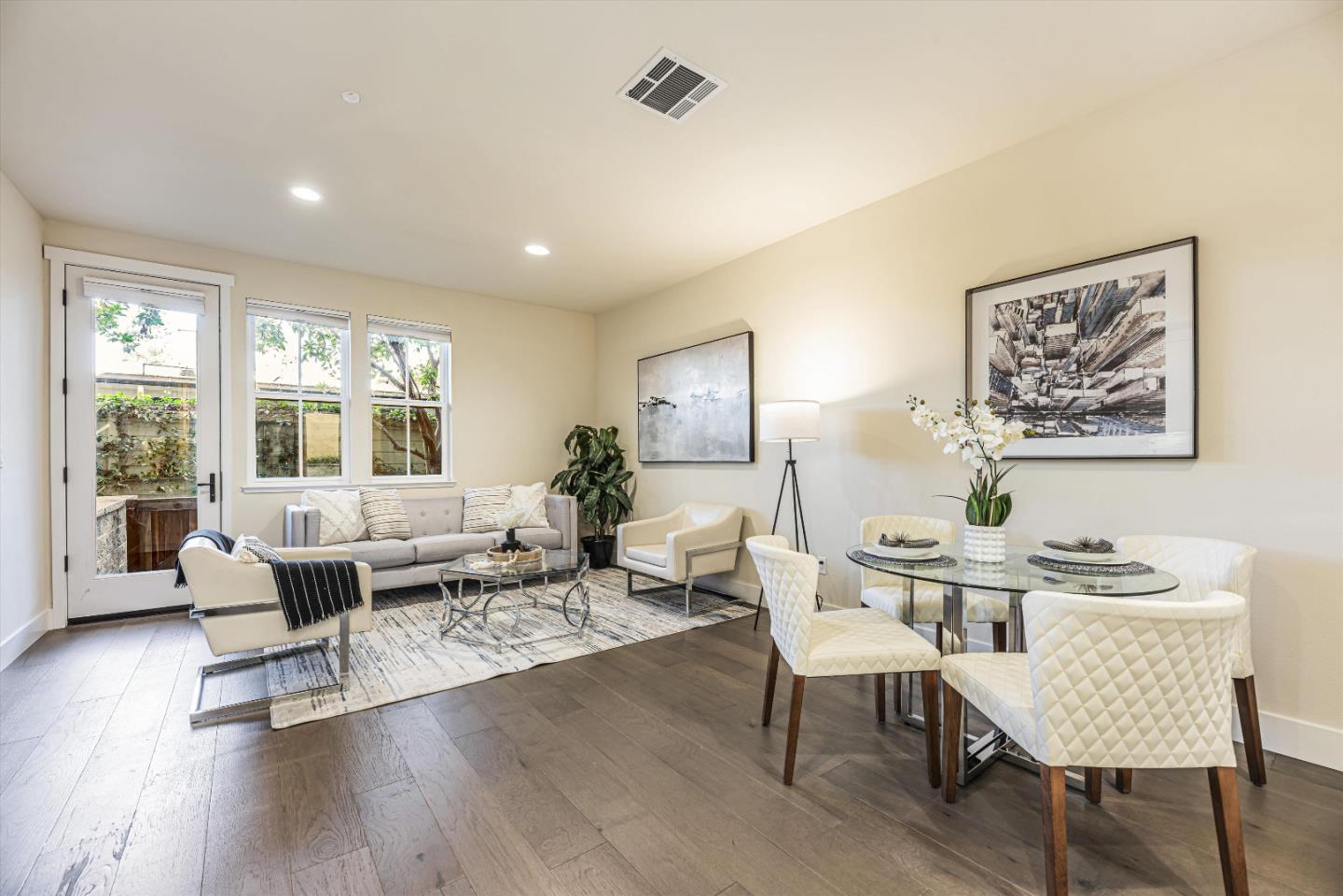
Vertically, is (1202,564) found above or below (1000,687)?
above

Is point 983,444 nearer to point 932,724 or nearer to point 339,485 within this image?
point 932,724

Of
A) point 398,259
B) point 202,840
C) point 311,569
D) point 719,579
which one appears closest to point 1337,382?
point 719,579

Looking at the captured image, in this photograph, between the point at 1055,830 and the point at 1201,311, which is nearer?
the point at 1055,830

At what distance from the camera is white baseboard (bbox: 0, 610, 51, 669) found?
10.8 feet

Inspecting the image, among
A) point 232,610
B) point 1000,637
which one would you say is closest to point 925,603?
point 1000,637

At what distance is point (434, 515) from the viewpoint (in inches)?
212

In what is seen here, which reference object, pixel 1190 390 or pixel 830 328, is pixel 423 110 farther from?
pixel 1190 390

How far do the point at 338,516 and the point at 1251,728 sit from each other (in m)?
5.60

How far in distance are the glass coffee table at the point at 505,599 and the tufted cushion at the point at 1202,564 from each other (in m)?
2.95

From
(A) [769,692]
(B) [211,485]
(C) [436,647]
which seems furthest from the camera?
(B) [211,485]

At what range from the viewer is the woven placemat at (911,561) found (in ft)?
7.22

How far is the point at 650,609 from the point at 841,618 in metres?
2.22

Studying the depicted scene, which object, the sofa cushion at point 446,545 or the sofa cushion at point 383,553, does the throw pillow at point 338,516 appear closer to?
the sofa cushion at point 383,553

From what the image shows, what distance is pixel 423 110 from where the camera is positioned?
2.79 metres
